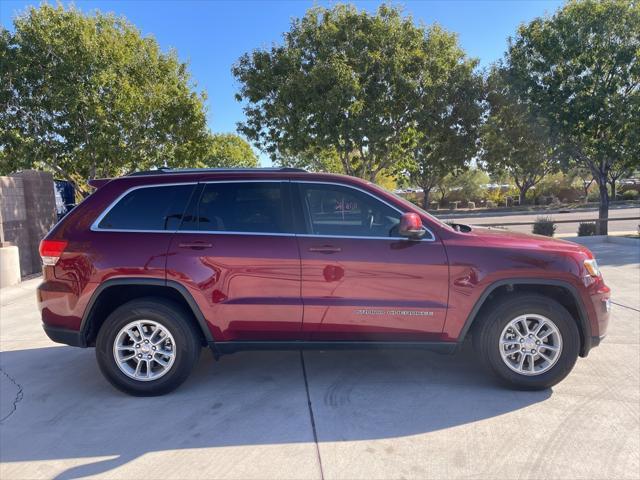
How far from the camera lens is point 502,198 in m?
46.6

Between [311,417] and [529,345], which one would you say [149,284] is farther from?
[529,345]

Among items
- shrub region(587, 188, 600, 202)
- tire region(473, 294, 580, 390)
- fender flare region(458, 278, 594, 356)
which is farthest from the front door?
shrub region(587, 188, 600, 202)

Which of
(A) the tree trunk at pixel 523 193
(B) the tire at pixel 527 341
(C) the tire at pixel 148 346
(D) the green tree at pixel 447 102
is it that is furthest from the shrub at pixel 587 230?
(A) the tree trunk at pixel 523 193

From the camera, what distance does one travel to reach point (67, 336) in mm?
3857

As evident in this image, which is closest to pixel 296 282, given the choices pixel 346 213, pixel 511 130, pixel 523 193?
pixel 346 213

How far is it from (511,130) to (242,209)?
15.2 metres

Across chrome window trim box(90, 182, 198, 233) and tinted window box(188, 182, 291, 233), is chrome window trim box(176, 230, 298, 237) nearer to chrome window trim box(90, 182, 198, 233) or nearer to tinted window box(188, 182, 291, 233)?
tinted window box(188, 182, 291, 233)

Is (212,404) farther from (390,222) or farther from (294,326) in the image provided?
(390,222)

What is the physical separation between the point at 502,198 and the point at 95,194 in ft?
155

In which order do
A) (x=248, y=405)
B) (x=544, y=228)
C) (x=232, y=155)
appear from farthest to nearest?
(x=232, y=155) → (x=544, y=228) → (x=248, y=405)

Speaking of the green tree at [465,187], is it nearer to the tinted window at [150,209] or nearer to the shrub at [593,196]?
the shrub at [593,196]

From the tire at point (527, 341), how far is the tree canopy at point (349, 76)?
480 inches

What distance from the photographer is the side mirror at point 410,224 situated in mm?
3562

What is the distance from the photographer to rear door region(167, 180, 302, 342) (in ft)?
12.2
